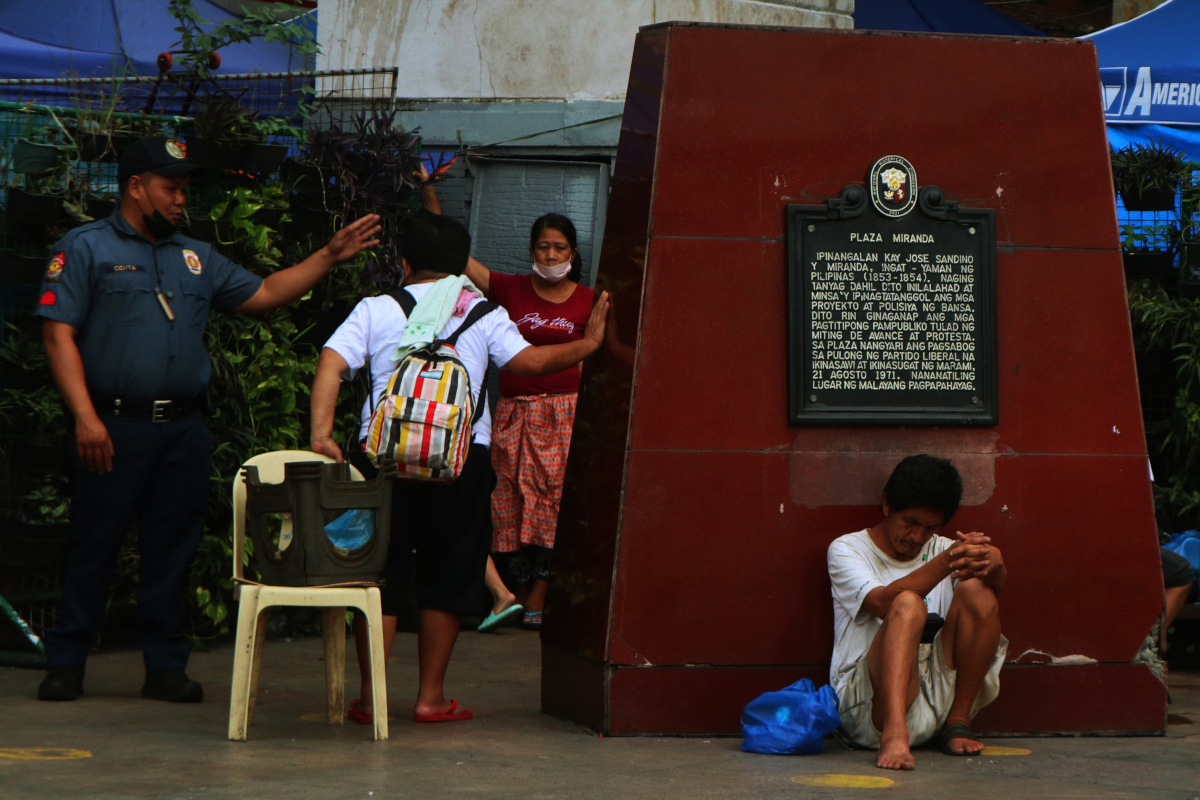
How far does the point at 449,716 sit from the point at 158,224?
7.08 feet

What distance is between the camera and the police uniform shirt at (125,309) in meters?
5.50

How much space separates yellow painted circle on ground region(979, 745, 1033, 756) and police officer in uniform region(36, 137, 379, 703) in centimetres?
283

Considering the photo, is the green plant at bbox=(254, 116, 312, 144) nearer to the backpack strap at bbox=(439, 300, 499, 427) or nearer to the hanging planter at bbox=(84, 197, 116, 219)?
the hanging planter at bbox=(84, 197, 116, 219)

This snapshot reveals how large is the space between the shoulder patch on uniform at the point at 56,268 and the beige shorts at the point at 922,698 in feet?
10.5

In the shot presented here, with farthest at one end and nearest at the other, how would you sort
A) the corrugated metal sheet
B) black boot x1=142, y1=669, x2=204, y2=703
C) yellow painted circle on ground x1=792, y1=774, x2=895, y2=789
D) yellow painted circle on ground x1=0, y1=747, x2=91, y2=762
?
the corrugated metal sheet < black boot x1=142, y1=669, x2=204, y2=703 < yellow painted circle on ground x1=0, y1=747, x2=91, y2=762 < yellow painted circle on ground x1=792, y1=774, x2=895, y2=789

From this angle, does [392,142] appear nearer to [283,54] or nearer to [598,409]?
[598,409]

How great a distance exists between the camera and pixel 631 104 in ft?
17.3

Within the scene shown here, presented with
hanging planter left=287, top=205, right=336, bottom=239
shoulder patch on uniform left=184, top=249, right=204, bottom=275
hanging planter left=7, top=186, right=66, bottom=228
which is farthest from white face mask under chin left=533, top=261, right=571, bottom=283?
hanging planter left=7, top=186, right=66, bottom=228

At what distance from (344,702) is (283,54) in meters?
6.60

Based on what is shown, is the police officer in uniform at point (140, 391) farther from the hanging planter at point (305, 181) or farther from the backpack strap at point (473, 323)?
the hanging planter at point (305, 181)

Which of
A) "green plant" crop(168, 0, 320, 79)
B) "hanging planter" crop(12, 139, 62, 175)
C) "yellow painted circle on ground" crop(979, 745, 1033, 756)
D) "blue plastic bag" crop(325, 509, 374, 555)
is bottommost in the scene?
"yellow painted circle on ground" crop(979, 745, 1033, 756)

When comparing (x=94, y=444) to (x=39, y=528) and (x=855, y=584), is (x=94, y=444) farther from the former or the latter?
(x=855, y=584)

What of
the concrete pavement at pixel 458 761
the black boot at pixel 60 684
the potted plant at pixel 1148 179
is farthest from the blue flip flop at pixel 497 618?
the potted plant at pixel 1148 179

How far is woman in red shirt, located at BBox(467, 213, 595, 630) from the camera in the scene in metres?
7.39
